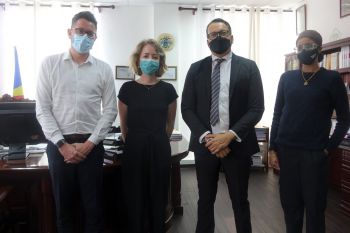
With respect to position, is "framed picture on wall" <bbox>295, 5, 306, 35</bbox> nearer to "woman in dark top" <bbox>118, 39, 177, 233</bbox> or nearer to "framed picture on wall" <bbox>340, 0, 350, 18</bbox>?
"framed picture on wall" <bbox>340, 0, 350, 18</bbox>

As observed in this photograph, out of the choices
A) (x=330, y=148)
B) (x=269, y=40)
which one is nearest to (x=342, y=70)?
(x=269, y=40)

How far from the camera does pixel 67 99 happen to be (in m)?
1.77

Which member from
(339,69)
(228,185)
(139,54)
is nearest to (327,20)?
(339,69)

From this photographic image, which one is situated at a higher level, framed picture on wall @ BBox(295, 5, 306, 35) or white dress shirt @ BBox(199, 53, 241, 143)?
framed picture on wall @ BBox(295, 5, 306, 35)

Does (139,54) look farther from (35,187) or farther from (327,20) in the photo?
(327,20)

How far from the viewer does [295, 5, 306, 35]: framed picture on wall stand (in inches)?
190

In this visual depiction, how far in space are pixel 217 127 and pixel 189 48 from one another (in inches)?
139

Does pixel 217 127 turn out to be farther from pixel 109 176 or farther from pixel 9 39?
pixel 9 39

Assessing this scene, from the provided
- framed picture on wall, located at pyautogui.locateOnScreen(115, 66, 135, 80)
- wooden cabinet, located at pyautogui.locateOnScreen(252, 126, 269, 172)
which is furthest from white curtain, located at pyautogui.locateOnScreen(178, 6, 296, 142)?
framed picture on wall, located at pyautogui.locateOnScreen(115, 66, 135, 80)

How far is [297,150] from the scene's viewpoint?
185cm

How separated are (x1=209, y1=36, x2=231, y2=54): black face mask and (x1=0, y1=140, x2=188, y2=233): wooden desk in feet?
2.87

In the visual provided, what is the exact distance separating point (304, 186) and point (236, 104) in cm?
63

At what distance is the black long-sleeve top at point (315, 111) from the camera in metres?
1.80

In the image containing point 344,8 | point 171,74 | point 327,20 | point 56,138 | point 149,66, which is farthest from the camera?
point 171,74
